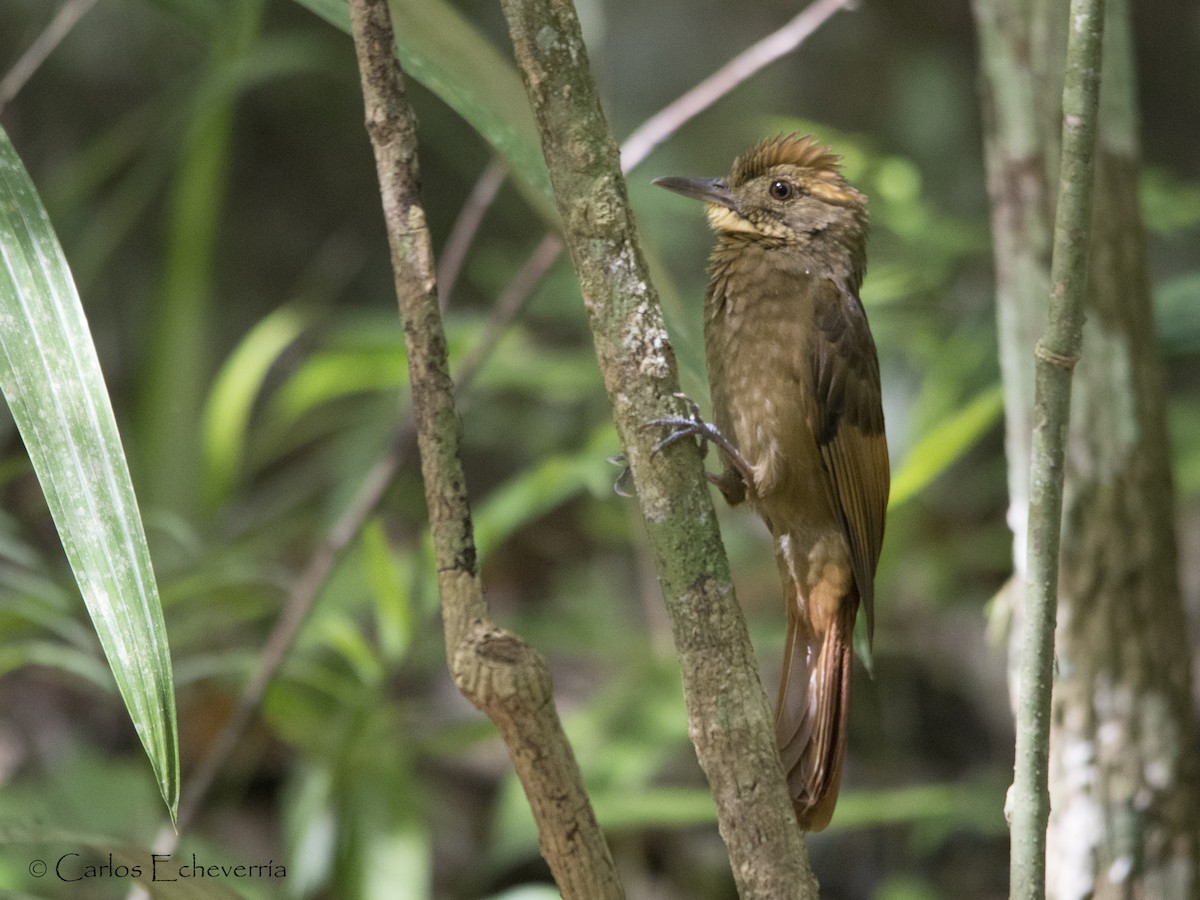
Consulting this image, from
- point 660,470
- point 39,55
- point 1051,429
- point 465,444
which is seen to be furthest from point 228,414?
point 1051,429

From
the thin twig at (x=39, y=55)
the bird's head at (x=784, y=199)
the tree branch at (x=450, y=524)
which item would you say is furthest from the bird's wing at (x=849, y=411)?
the thin twig at (x=39, y=55)

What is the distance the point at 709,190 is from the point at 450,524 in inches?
49.9

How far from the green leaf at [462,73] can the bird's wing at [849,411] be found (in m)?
0.79

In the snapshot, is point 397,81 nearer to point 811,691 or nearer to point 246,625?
point 811,691

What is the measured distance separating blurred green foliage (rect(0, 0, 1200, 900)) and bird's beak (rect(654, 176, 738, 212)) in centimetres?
45

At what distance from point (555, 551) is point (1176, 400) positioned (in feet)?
7.79

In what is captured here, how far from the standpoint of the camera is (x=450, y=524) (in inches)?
42.9

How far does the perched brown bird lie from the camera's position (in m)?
2.04

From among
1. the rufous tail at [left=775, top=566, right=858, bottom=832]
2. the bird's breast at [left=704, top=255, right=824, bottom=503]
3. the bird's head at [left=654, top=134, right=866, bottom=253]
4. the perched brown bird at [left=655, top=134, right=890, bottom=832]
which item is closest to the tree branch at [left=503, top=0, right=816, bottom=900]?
the rufous tail at [left=775, top=566, right=858, bottom=832]

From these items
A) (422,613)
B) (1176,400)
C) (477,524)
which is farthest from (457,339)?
(1176,400)

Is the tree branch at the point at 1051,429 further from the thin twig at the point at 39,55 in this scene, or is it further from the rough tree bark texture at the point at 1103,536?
the thin twig at the point at 39,55

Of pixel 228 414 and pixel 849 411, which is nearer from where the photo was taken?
pixel 849 411

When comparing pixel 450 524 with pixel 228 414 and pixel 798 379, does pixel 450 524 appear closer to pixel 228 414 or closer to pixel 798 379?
pixel 798 379

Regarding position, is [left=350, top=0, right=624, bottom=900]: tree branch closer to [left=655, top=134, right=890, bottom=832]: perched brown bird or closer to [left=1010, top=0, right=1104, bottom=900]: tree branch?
[left=1010, top=0, right=1104, bottom=900]: tree branch
